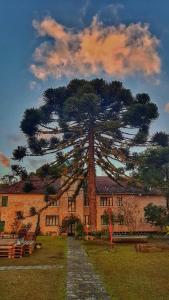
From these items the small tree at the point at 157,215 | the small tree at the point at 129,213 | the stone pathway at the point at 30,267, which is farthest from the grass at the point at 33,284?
the small tree at the point at 129,213

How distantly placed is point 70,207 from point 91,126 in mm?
17767

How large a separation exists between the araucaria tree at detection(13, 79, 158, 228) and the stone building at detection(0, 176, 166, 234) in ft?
43.9

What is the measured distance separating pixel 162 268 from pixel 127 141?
764 inches

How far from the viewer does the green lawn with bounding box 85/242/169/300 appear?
9938 mm

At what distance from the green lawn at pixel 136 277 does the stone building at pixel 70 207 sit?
27728 mm

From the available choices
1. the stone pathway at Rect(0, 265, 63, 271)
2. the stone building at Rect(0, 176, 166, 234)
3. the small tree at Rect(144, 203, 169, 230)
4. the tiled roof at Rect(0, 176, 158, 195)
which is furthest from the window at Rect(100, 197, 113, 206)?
the stone pathway at Rect(0, 265, 63, 271)

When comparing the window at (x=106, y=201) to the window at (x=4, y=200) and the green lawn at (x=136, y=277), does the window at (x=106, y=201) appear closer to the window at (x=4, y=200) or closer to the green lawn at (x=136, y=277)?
the window at (x=4, y=200)

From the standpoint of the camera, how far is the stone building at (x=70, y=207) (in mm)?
45969

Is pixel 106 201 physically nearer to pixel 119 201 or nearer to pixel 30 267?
pixel 119 201

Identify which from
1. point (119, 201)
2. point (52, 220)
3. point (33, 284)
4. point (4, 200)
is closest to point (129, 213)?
point (119, 201)

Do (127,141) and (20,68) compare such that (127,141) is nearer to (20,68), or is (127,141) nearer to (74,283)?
(20,68)

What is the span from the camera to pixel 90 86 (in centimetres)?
3253

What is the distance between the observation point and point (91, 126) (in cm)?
3391

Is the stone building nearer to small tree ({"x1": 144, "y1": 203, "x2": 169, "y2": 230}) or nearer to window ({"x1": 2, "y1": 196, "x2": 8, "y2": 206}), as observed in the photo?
window ({"x1": 2, "y1": 196, "x2": 8, "y2": 206})
